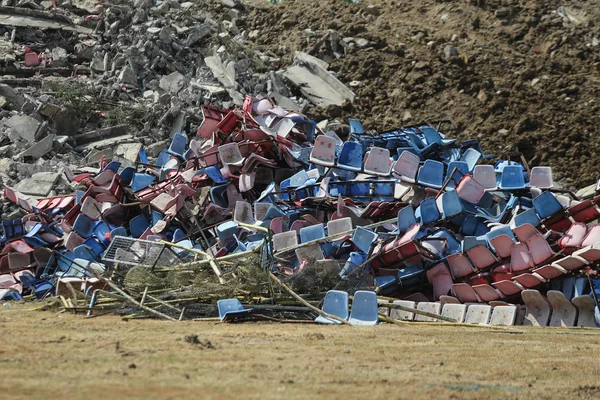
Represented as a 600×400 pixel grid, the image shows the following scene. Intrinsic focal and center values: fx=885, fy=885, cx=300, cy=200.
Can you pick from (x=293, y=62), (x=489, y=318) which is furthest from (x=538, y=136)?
(x=489, y=318)

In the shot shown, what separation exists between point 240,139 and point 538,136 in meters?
5.02

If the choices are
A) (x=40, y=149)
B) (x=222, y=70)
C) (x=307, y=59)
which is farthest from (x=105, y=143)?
(x=307, y=59)

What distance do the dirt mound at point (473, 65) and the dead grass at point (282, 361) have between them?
6.38m

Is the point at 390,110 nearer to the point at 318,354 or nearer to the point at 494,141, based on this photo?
the point at 494,141

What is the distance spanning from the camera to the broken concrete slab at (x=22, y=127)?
12.2 m

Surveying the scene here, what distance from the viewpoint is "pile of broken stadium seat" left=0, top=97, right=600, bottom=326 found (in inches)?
313

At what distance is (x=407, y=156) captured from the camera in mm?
8875

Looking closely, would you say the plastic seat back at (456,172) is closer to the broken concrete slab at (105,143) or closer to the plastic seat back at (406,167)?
the plastic seat back at (406,167)

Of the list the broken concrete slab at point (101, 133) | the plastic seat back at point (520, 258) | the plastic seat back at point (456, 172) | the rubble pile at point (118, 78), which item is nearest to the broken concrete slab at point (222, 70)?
the rubble pile at point (118, 78)

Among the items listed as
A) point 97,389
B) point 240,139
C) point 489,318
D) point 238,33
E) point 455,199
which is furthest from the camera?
point 238,33

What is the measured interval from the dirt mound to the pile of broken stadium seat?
3002 mm

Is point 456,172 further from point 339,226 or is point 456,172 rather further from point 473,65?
point 473,65

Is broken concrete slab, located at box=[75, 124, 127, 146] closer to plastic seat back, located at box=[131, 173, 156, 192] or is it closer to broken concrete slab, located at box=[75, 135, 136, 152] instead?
broken concrete slab, located at box=[75, 135, 136, 152]

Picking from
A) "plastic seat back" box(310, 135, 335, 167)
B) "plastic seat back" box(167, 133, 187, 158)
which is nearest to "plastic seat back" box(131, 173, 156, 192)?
"plastic seat back" box(167, 133, 187, 158)
